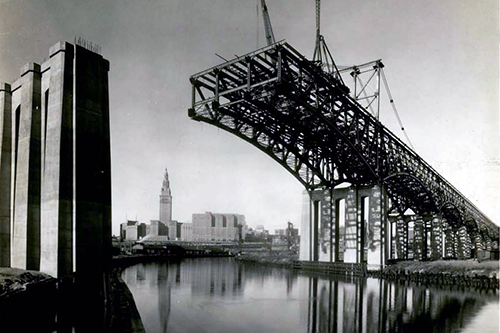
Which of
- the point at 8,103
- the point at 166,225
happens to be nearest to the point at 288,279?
the point at 8,103

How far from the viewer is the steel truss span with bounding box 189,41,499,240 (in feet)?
111

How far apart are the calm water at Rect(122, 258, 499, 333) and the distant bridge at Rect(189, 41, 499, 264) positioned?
515 inches

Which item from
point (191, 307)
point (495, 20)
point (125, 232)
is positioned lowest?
point (125, 232)

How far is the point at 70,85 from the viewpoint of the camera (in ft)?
105

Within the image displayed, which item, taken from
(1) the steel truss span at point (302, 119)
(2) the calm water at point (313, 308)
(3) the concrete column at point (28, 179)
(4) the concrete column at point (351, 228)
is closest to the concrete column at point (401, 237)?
(1) the steel truss span at point (302, 119)

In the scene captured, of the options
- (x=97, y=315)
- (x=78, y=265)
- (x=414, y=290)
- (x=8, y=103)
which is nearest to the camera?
(x=97, y=315)

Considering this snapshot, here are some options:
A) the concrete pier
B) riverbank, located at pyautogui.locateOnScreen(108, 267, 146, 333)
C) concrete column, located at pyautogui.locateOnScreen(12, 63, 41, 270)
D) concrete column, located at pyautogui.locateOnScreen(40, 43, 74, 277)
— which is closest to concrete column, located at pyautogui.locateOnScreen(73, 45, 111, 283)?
the concrete pier

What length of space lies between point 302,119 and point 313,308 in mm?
19565

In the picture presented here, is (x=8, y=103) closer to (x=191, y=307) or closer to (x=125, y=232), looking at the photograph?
(x=191, y=307)

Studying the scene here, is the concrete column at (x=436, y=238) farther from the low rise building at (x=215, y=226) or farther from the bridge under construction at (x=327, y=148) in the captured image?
the low rise building at (x=215, y=226)

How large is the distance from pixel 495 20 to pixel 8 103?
128 ft

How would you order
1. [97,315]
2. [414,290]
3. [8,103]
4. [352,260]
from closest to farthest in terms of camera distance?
[97,315] < [414,290] < [8,103] < [352,260]

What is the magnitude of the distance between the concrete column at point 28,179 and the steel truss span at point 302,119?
12.5m

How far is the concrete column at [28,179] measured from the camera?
108 ft
